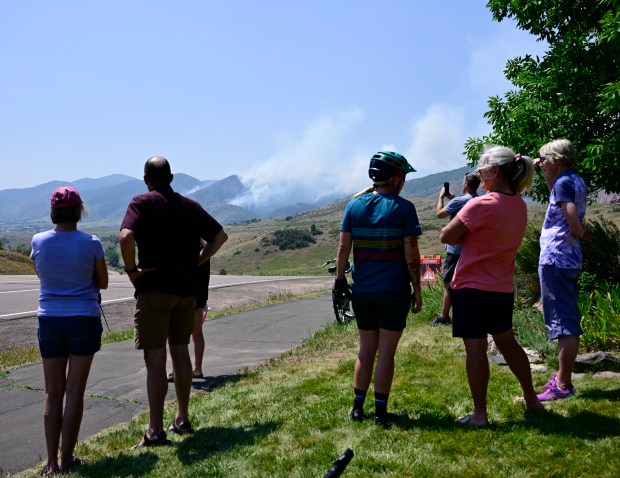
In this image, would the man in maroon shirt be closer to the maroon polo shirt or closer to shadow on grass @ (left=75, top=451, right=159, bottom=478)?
the maroon polo shirt

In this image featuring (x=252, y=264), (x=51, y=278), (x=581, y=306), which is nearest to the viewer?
(x=51, y=278)

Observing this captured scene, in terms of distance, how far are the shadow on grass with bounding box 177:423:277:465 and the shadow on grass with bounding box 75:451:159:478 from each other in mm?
212

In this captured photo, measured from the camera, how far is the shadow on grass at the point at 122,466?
418cm

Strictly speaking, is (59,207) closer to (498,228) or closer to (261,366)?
Result: (498,228)

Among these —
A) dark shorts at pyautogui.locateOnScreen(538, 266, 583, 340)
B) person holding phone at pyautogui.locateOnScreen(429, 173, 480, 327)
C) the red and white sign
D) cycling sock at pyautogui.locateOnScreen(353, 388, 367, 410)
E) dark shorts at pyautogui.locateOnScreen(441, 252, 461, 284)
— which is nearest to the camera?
cycling sock at pyautogui.locateOnScreen(353, 388, 367, 410)

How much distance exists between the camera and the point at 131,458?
4.43 metres

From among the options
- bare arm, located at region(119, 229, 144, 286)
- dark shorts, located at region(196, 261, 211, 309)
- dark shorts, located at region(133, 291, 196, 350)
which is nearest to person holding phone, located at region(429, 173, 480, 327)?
dark shorts, located at region(196, 261, 211, 309)

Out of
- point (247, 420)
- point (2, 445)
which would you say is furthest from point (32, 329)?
point (247, 420)

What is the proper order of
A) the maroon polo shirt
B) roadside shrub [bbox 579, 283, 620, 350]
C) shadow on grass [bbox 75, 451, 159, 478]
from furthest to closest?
1. roadside shrub [bbox 579, 283, 620, 350]
2. the maroon polo shirt
3. shadow on grass [bbox 75, 451, 159, 478]

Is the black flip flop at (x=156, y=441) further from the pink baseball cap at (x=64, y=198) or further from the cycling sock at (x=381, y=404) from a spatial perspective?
the pink baseball cap at (x=64, y=198)

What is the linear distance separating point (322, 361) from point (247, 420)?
7.86 ft

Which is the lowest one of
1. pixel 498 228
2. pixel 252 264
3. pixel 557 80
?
pixel 252 264

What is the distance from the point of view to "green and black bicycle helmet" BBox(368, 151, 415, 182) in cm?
483

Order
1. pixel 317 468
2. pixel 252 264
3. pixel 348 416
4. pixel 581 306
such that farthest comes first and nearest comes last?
pixel 252 264 → pixel 581 306 → pixel 348 416 → pixel 317 468
